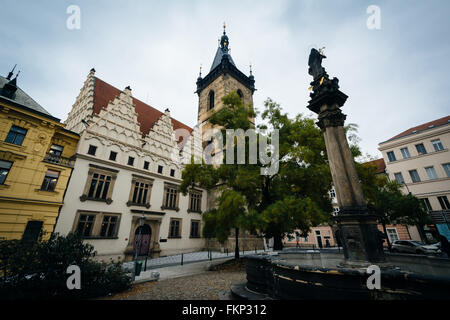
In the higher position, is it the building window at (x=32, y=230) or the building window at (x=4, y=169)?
the building window at (x=4, y=169)

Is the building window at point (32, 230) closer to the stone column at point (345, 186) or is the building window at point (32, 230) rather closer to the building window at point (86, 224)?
the building window at point (86, 224)

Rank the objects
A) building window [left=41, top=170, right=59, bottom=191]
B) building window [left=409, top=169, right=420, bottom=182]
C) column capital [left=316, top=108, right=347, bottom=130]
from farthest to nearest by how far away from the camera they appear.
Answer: building window [left=409, top=169, right=420, bottom=182], building window [left=41, top=170, right=59, bottom=191], column capital [left=316, top=108, right=347, bottom=130]

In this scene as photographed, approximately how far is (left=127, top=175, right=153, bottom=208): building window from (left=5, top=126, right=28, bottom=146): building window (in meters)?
8.43

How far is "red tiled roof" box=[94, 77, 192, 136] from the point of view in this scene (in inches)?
805

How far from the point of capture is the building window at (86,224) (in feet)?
49.1

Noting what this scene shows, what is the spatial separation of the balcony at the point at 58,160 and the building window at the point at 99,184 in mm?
1431

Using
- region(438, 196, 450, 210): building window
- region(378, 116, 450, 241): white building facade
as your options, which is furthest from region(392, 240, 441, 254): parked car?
region(438, 196, 450, 210): building window

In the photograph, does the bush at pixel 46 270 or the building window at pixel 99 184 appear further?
the building window at pixel 99 184

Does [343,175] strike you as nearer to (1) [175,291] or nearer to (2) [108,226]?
(1) [175,291]

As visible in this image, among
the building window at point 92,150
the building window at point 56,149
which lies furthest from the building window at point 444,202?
the building window at point 56,149

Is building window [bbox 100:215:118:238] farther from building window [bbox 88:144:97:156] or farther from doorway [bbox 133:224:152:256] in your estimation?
building window [bbox 88:144:97:156]

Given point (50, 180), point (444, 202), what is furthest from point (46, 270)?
point (444, 202)

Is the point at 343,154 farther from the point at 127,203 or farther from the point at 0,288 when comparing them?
the point at 127,203

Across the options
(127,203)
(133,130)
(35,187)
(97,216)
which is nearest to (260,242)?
(127,203)
